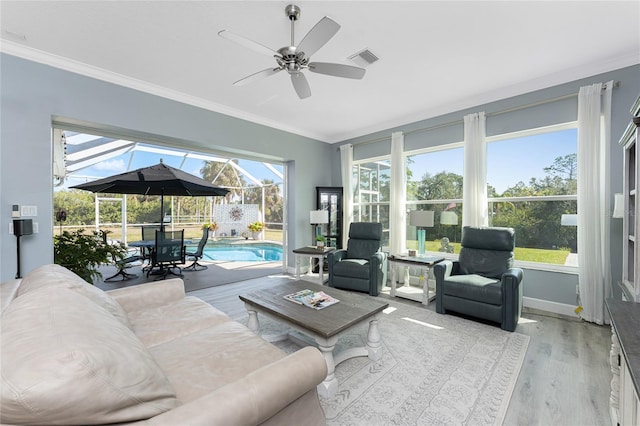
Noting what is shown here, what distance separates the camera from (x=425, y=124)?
186 inches

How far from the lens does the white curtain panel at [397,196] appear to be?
195 inches

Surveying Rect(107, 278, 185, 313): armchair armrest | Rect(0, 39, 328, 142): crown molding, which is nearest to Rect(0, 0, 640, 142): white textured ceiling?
Rect(0, 39, 328, 142): crown molding

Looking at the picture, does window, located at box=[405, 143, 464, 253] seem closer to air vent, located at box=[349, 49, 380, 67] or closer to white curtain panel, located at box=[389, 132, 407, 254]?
white curtain panel, located at box=[389, 132, 407, 254]

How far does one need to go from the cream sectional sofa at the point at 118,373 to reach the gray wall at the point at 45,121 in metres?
1.81

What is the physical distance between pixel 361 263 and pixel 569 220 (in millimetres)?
2661

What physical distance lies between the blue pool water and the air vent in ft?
21.0

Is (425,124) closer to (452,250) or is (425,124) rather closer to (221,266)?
(452,250)

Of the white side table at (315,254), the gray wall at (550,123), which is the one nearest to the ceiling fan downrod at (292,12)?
the gray wall at (550,123)

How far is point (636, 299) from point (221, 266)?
6334 mm

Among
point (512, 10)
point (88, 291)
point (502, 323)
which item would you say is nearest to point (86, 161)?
point (88, 291)

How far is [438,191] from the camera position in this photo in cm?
469

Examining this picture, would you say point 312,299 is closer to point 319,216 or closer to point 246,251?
point 319,216

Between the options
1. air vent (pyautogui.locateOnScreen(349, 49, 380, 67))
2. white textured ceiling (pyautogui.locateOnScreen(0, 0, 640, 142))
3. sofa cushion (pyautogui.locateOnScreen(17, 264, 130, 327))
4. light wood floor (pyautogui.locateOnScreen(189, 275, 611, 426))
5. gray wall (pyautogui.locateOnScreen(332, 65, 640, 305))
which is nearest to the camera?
sofa cushion (pyautogui.locateOnScreen(17, 264, 130, 327))

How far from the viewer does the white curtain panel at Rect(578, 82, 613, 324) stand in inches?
121
